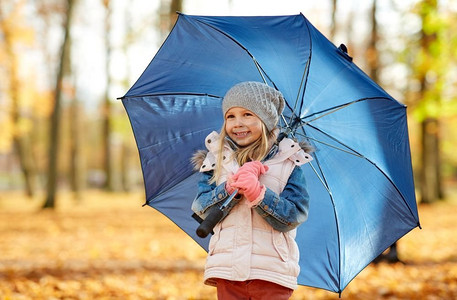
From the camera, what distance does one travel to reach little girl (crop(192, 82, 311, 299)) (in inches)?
101

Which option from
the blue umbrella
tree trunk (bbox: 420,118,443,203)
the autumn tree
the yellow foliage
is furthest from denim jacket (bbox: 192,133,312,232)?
the yellow foliage

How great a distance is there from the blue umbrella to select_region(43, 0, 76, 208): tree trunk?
44.1ft

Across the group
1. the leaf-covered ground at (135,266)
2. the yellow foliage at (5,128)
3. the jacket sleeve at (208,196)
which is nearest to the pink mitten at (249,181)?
the jacket sleeve at (208,196)

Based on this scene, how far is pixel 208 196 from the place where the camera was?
8.84 feet

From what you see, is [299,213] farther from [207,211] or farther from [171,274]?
[171,274]

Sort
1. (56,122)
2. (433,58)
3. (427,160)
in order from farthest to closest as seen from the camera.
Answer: (427,160), (56,122), (433,58)

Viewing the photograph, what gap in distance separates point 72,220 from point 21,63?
1085 cm

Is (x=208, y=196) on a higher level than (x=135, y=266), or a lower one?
higher

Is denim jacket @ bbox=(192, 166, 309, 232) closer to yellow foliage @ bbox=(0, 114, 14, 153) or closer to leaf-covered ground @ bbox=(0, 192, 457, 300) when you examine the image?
leaf-covered ground @ bbox=(0, 192, 457, 300)

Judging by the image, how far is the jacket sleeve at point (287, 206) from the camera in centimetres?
254

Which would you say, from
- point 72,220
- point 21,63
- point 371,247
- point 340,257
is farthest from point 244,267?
point 21,63

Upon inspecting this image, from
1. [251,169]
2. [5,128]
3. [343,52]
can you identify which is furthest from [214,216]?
[5,128]

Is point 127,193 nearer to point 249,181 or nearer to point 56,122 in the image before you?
point 56,122

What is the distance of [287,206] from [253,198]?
0.19 meters
